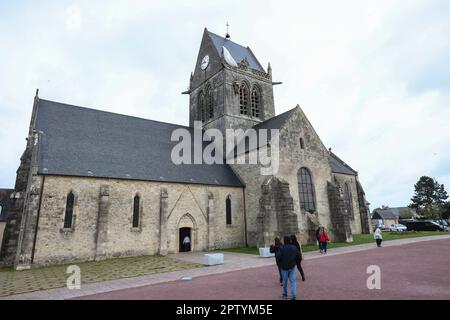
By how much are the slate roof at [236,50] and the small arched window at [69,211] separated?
2175cm

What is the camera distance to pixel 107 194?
17125 millimetres

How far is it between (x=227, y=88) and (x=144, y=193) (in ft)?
48.1

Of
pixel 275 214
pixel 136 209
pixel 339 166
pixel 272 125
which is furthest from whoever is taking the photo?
pixel 339 166

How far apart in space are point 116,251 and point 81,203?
12.3 feet

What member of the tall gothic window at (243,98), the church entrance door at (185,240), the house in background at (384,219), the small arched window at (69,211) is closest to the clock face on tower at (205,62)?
the tall gothic window at (243,98)

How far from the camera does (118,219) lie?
1755 centimetres

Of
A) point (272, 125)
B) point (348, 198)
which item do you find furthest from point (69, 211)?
point (348, 198)

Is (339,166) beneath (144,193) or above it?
above

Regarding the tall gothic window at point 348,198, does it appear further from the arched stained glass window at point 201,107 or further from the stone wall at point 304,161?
the arched stained glass window at point 201,107

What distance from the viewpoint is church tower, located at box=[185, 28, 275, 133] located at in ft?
91.6

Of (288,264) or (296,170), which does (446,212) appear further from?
(288,264)
